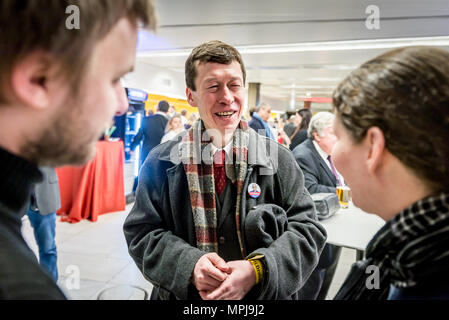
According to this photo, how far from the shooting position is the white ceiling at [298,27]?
4332mm

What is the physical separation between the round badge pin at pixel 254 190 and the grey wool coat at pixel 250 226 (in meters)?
0.02

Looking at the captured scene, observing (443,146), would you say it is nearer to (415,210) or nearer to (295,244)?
(415,210)

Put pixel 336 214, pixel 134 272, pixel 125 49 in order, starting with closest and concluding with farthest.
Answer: pixel 125 49 < pixel 336 214 < pixel 134 272

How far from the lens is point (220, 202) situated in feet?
3.99

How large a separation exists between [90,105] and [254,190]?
755 mm

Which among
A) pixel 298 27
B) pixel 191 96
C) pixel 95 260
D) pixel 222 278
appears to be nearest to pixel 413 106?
pixel 222 278

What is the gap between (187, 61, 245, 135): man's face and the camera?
1.23 metres

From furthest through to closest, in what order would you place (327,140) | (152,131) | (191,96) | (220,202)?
(152,131) < (327,140) < (191,96) < (220,202)

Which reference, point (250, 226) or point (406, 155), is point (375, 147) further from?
point (250, 226)

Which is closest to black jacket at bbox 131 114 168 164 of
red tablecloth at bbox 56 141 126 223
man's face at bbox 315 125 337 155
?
red tablecloth at bbox 56 141 126 223
